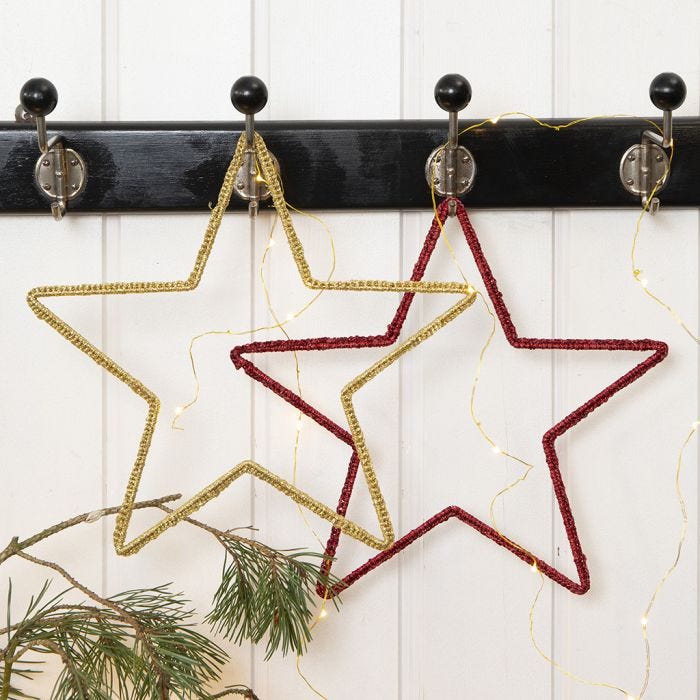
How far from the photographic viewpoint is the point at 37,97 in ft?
1.73

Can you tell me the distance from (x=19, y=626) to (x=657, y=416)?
493 mm

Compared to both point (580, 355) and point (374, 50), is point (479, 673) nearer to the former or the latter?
point (580, 355)

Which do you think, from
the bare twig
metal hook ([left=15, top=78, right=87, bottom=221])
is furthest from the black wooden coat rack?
the bare twig

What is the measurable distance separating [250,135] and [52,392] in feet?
0.83

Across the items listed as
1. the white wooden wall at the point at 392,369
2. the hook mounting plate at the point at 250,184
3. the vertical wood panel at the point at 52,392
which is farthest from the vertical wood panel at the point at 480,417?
the vertical wood panel at the point at 52,392

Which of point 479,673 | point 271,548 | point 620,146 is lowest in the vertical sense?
point 479,673

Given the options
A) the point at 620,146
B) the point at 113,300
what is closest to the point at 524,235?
the point at 620,146

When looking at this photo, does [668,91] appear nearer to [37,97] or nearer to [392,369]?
[392,369]

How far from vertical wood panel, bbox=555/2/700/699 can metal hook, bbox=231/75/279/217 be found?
0.77 ft

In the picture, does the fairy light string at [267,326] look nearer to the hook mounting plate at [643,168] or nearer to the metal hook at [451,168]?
the metal hook at [451,168]

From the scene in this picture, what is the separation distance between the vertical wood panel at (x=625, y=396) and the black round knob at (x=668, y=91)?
0.07m

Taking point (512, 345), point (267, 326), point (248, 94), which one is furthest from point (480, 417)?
point (248, 94)

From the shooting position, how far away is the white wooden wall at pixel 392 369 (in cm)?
61

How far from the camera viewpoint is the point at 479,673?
0.63 meters
